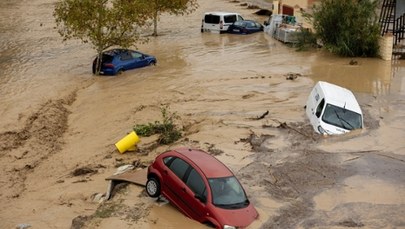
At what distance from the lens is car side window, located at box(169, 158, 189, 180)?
13.1 metres

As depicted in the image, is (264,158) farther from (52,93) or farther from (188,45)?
(188,45)

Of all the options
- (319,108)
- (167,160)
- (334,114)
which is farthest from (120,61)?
(167,160)

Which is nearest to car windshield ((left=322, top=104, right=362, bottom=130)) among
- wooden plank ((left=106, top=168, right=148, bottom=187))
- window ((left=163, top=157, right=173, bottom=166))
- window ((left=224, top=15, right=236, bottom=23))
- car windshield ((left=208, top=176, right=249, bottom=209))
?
wooden plank ((left=106, top=168, right=148, bottom=187))

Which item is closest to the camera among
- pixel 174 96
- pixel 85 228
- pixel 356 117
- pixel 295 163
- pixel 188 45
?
pixel 85 228

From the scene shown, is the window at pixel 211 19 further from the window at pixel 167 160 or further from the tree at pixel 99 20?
the window at pixel 167 160

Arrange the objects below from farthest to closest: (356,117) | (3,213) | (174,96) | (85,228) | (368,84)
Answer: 1. (368,84)
2. (174,96)
3. (356,117)
4. (3,213)
5. (85,228)

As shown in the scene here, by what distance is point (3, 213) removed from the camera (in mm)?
14789

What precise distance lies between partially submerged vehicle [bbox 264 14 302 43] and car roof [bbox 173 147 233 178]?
23022 millimetres

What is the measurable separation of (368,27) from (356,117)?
1412 centimetres

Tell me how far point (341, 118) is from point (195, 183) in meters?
7.58

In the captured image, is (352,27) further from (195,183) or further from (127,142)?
(195,183)

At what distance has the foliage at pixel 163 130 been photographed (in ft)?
60.7

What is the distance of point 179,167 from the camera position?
1324 centimetres

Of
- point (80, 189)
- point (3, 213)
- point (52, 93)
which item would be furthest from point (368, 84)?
point (3, 213)
